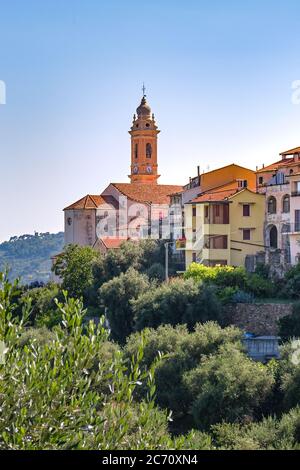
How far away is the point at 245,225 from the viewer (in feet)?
164

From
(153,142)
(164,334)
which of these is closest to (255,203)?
(164,334)

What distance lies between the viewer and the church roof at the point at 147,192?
68812mm

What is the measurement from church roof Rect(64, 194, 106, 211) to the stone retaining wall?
29923 mm

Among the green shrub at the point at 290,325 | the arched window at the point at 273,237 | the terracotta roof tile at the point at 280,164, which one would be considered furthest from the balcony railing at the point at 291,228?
the green shrub at the point at 290,325

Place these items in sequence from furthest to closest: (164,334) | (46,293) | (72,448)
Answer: (46,293) → (164,334) → (72,448)

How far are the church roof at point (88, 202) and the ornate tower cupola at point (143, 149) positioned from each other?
A: 10653 millimetres

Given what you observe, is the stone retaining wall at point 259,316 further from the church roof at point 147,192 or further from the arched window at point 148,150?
the arched window at point 148,150

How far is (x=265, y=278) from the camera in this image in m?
45.7

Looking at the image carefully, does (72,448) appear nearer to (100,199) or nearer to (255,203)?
(255,203)

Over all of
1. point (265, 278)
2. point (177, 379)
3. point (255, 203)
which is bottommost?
point (177, 379)

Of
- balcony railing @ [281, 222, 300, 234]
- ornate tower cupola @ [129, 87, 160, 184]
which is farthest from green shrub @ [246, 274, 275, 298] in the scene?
ornate tower cupola @ [129, 87, 160, 184]

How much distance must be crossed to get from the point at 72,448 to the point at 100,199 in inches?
2189

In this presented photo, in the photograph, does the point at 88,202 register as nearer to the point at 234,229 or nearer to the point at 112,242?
the point at 112,242

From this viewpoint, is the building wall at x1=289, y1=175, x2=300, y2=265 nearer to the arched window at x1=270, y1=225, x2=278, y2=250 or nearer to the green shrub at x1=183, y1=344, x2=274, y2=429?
the arched window at x1=270, y1=225, x2=278, y2=250
